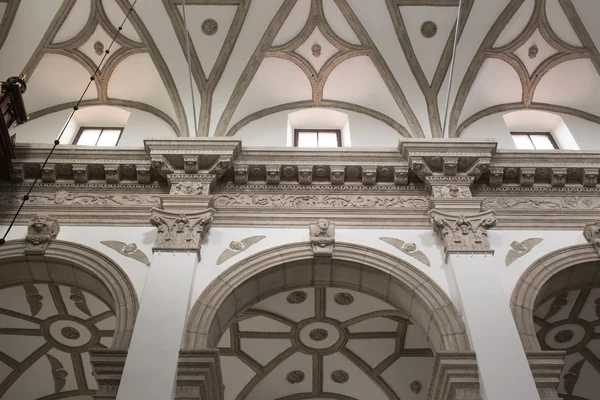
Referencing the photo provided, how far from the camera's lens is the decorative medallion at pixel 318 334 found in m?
13.0

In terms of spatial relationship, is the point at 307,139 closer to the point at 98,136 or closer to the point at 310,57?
the point at 310,57

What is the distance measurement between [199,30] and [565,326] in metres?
10.2

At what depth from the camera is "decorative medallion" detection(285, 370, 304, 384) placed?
45.4ft

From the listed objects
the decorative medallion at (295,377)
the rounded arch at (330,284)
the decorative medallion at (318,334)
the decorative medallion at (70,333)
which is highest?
the decorative medallion at (318,334)

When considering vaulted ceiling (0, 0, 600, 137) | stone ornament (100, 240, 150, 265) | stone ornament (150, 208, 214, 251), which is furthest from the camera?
vaulted ceiling (0, 0, 600, 137)

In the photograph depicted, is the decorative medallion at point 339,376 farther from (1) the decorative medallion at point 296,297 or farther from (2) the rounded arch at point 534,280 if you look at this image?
(2) the rounded arch at point 534,280

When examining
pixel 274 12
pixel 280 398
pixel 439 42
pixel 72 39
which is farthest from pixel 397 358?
pixel 72 39

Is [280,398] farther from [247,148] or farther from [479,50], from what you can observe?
[479,50]

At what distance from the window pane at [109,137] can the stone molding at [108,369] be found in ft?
19.5

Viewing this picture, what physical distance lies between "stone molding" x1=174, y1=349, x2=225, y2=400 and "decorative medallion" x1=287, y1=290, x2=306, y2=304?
4.39 m

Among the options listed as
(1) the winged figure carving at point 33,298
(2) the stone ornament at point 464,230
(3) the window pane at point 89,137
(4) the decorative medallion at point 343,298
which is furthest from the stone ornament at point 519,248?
(1) the winged figure carving at point 33,298

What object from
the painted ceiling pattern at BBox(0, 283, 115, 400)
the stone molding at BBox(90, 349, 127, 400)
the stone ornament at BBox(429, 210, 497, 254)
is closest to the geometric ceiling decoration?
the stone ornament at BBox(429, 210, 497, 254)

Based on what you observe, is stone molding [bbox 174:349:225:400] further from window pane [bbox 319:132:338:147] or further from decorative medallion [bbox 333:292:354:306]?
window pane [bbox 319:132:338:147]

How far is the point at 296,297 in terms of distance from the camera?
482 inches
